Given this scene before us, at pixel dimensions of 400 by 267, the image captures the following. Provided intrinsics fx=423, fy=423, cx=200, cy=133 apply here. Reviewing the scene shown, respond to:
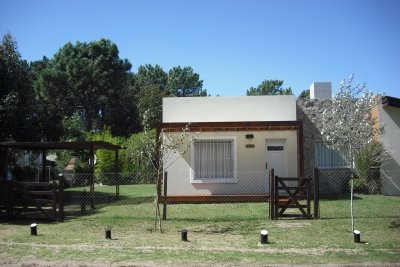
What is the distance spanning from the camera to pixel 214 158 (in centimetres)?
1797

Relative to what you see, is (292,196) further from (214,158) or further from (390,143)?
(390,143)

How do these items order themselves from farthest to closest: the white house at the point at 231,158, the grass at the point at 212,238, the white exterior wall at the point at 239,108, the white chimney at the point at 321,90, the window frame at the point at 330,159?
the white chimney at the point at 321,90, the window frame at the point at 330,159, the white exterior wall at the point at 239,108, the white house at the point at 231,158, the grass at the point at 212,238

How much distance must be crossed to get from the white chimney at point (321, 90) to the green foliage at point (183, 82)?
1688 inches

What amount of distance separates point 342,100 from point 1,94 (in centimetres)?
1400

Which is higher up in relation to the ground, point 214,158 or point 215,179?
point 214,158

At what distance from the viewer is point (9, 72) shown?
18.4m

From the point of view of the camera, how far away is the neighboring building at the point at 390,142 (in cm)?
1877

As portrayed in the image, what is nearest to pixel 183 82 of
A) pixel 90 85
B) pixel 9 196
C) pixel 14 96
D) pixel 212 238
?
pixel 90 85

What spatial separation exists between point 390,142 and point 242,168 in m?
6.82

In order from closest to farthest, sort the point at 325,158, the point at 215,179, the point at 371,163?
the point at 215,179
the point at 371,163
the point at 325,158

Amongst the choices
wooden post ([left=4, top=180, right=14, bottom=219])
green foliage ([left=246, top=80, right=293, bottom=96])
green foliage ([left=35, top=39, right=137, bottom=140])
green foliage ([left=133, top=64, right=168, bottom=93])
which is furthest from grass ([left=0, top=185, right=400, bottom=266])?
green foliage ([left=246, top=80, right=293, bottom=96])

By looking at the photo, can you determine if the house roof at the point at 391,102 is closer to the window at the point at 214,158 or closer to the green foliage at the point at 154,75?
the window at the point at 214,158

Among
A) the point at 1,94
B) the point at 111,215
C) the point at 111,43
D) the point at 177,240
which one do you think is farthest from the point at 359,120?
the point at 111,43

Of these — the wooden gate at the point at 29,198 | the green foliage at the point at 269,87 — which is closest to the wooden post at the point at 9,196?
the wooden gate at the point at 29,198
